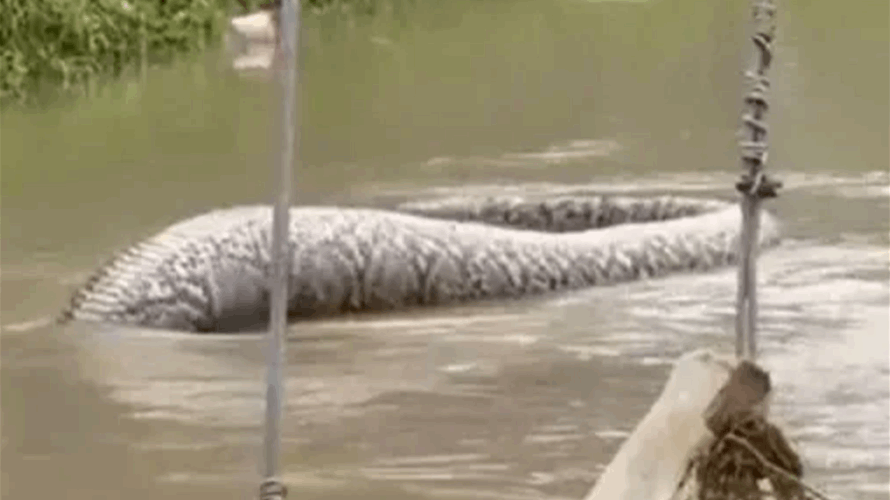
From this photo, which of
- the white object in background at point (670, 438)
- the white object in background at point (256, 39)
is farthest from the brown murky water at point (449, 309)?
the white object in background at point (670, 438)

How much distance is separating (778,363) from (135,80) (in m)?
5.21

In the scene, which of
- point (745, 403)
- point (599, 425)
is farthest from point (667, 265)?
point (745, 403)

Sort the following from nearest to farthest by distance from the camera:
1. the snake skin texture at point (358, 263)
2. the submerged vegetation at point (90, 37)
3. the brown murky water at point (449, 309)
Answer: the brown murky water at point (449, 309) → the snake skin texture at point (358, 263) → the submerged vegetation at point (90, 37)

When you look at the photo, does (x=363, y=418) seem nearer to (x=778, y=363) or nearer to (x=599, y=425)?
(x=599, y=425)

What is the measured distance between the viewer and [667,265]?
6.62 m

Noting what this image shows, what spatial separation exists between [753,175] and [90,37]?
8053 millimetres

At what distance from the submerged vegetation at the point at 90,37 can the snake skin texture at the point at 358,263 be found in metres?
3.33

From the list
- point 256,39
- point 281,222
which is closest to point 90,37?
point 256,39

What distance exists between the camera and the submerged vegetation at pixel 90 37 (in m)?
9.95

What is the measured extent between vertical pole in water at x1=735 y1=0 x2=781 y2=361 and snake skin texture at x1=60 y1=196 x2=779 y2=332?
364 centimetres

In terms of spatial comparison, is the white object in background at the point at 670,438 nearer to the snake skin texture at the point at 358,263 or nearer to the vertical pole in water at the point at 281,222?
the vertical pole in water at the point at 281,222

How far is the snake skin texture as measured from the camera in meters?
6.11

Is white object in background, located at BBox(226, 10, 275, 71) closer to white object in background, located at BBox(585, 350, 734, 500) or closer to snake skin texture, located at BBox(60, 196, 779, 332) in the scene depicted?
white object in background, located at BBox(585, 350, 734, 500)

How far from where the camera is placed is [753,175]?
2.47m
